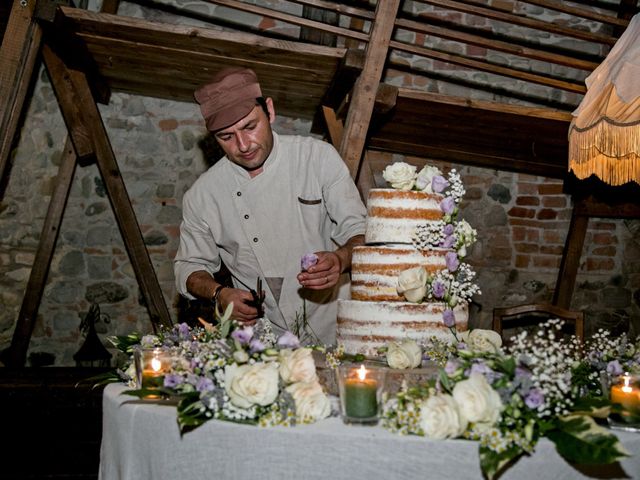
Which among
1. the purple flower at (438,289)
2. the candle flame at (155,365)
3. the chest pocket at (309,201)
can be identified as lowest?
the candle flame at (155,365)

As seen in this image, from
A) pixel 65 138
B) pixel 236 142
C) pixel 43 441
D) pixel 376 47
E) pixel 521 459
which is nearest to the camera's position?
pixel 521 459

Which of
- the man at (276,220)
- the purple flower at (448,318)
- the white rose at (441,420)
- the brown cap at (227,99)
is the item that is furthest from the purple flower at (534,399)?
the brown cap at (227,99)

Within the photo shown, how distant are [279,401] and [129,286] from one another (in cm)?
425

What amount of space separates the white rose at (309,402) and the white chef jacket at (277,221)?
55.5 inches

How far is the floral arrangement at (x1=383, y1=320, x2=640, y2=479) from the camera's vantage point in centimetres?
138

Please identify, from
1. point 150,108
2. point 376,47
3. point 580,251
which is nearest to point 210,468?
point 376,47

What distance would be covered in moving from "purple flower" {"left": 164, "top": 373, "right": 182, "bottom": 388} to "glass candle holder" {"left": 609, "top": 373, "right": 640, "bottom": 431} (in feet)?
3.21

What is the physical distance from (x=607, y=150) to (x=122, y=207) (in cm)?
337

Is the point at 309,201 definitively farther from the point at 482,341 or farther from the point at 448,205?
the point at 482,341

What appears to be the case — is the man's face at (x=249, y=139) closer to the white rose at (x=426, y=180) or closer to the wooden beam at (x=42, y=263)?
the white rose at (x=426, y=180)

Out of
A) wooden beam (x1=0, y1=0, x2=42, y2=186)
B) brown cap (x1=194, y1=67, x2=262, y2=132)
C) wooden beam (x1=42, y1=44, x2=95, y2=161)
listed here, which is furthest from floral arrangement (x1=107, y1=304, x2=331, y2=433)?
wooden beam (x1=42, y1=44, x2=95, y2=161)

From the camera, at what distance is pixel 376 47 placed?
3.93m

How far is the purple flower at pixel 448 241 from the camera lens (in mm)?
2271

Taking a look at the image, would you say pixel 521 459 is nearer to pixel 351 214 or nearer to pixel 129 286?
pixel 351 214
